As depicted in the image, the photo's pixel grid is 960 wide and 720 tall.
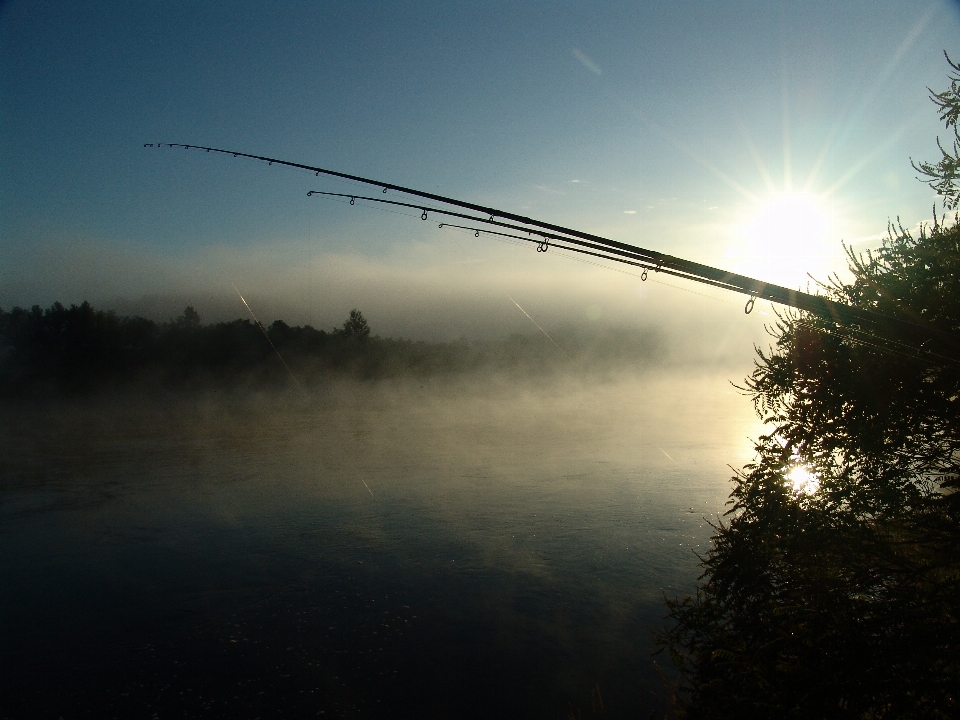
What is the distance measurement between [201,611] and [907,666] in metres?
16.4

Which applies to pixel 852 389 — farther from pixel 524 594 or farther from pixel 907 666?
pixel 524 594

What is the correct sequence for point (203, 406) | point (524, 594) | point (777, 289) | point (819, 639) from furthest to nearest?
1. point (203, 406)
2. point (524, 594)
3. point (819, 639)
4. point (777, 289)

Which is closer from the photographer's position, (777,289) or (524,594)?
(777,289)

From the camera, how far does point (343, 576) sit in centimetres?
2017

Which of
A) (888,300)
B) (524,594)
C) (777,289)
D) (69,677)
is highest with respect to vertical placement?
(888,300)

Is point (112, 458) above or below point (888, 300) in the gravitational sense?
below

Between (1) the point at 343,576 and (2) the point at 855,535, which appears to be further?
(1) the point at 343,576

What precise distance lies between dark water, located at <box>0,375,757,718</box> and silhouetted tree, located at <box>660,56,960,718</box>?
4.67m

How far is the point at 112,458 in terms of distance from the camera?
41719 millimetres

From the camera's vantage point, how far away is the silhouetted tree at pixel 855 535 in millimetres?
7980

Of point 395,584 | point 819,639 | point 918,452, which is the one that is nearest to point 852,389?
point 918,452

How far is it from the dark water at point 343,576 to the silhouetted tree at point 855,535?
4667 mm

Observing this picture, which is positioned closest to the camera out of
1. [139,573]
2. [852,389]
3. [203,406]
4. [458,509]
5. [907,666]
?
[907,666]

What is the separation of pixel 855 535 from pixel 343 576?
1491cm
